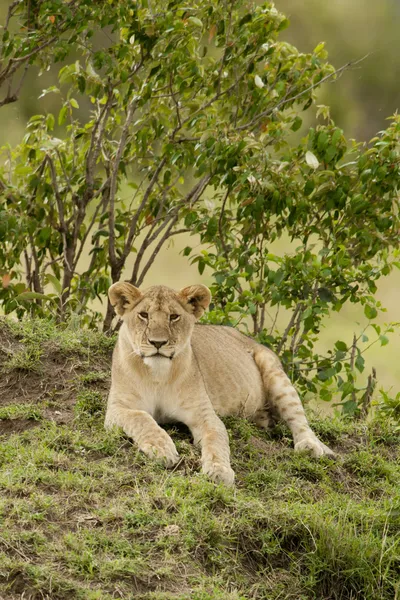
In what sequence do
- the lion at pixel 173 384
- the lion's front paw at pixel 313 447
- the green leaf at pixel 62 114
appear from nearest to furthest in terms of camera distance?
the lion at pixel 173 384
the lion's front paw at pixel 313 447
the green leaf at pixel 62 114

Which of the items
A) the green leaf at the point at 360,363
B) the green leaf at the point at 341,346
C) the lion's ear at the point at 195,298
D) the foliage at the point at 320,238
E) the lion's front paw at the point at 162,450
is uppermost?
the foliage at the point at 320,238

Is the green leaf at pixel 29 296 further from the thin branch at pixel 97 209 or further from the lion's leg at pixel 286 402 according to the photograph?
the lion's leg at pixel 286 402

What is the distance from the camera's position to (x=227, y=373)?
5.59 meters

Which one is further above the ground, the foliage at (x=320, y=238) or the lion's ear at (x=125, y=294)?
the foliage at (x=320, y=238)

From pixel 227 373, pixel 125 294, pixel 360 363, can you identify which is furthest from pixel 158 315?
pixel 360 363

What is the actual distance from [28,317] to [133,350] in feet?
6.72

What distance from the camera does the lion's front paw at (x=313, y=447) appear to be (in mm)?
5246

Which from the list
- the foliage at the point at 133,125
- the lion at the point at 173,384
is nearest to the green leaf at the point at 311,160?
the foliage at the point at 133,125

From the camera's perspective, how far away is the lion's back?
5.47 meters

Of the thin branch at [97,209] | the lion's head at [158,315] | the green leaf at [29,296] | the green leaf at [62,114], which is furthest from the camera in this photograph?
the thin branch at [97,209]

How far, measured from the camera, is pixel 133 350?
16.4 ft

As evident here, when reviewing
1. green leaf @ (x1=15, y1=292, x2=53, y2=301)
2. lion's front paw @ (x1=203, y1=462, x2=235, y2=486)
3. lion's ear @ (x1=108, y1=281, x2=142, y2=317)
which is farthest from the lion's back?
green leaf @ (x1=15, y1=292, x2=53, y2=301)

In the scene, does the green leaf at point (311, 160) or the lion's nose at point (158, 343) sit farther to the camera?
the green leaf at point (311, 160)

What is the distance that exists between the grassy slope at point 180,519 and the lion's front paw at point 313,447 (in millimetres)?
64
